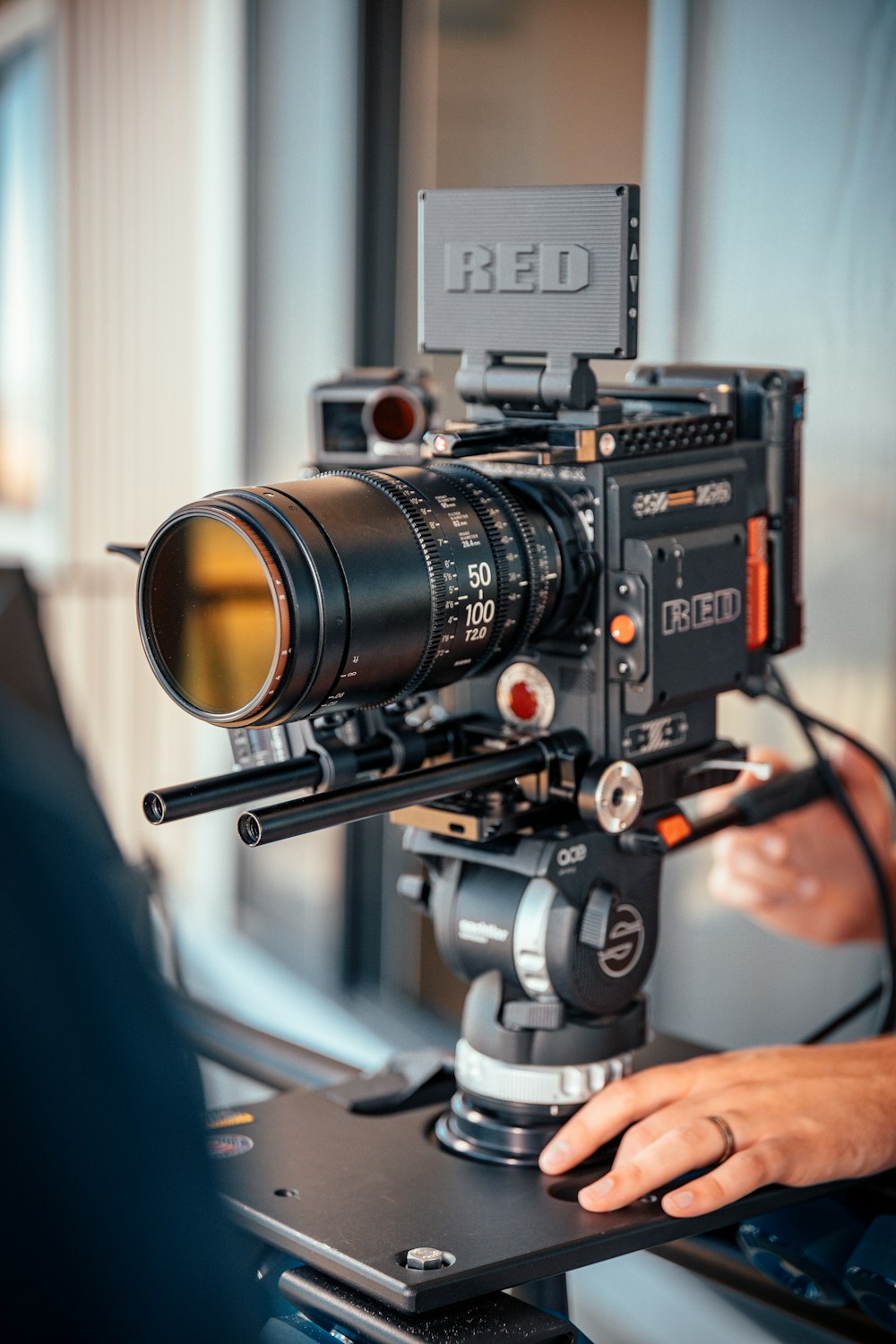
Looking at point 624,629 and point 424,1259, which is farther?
point 624,629

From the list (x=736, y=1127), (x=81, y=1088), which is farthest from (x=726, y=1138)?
(x=81, y=1088)

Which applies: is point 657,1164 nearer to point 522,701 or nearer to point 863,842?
point 522,701

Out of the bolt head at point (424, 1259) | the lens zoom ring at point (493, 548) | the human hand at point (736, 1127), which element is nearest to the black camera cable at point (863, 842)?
the human hand at point (736, 1127)

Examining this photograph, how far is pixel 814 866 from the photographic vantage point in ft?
5.19

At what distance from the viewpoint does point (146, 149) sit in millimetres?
3414

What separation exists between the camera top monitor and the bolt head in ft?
1.84

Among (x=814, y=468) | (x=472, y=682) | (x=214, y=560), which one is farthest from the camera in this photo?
(x=814, y=468)

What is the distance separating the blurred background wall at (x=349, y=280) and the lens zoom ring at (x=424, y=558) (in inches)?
19.2

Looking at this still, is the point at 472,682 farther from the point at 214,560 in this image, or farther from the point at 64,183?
the point at 64,183

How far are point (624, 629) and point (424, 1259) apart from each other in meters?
0.41

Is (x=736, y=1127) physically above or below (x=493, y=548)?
below

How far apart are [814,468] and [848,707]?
0.31 m

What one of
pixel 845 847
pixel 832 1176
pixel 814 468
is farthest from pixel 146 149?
pixel 832 1176

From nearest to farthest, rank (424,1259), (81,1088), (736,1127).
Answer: (81,1088) → (424,1259) → (736,1127)
